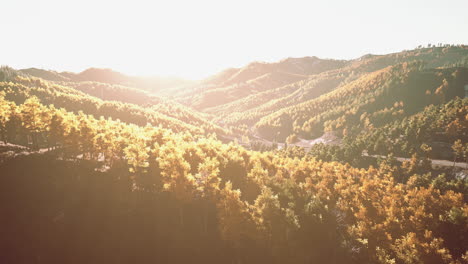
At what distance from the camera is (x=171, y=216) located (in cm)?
6712

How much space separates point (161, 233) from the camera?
6125 cm

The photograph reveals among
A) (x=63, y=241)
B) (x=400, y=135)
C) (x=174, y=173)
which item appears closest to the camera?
(x=63, y=241)

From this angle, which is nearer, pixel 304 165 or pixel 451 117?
pixel 304 165

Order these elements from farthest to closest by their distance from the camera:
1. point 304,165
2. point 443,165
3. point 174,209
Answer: point 443,165, point 304,165, point 174,209

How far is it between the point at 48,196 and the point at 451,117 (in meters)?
203

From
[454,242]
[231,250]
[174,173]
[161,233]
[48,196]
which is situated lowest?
[454,242]

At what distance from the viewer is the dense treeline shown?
2127 inches

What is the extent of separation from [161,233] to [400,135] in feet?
544

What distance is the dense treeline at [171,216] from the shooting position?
54031 millimetres

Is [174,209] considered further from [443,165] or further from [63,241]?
[443,165]

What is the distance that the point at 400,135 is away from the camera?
165 m

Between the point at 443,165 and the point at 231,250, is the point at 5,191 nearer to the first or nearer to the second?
the point at 231,250

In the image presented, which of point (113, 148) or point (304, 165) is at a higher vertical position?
point (113, 148)

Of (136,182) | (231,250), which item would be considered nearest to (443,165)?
(231,250)
